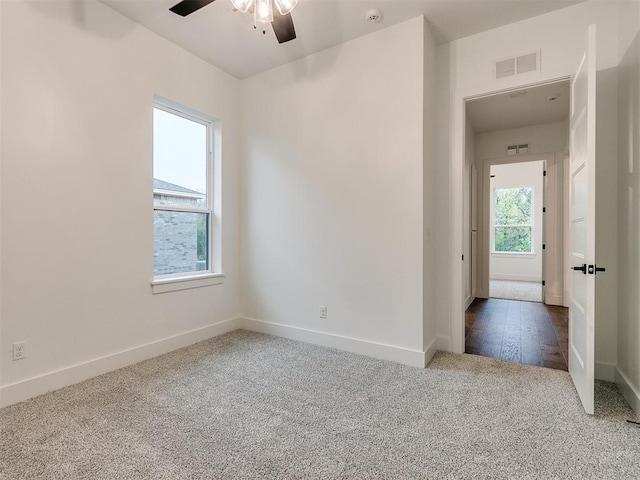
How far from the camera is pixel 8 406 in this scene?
2.07 metres

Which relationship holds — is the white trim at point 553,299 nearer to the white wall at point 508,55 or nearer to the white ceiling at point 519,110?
the white ceiling at point 519,110

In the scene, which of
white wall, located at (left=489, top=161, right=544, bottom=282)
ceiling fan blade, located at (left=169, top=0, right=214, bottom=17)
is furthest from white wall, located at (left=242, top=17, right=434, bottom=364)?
white wall, located at (left=489, top=161, right=544, bottom=282)

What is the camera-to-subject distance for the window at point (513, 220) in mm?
7762

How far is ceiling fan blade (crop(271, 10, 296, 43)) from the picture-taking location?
2.01 meters

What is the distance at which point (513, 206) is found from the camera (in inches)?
312

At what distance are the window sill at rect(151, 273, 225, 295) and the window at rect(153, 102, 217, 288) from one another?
4 centimetres

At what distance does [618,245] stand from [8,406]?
431 cm

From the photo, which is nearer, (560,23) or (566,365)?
(560,23)

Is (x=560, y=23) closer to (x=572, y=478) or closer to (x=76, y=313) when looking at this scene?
(x=572, y=478)

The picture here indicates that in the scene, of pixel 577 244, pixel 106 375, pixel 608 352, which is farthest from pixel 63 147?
pixel 608 352

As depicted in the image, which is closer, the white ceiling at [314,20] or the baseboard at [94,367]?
the baseboard at [94,367]

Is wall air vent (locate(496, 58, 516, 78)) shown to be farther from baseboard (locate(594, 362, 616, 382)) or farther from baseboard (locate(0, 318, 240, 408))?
baseboard (locate(0, 318, 240, 408))

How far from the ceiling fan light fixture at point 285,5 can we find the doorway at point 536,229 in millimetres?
1981

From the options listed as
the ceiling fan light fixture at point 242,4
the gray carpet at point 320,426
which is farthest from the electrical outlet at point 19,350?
the ceiling fan light fixture at point 242,4
